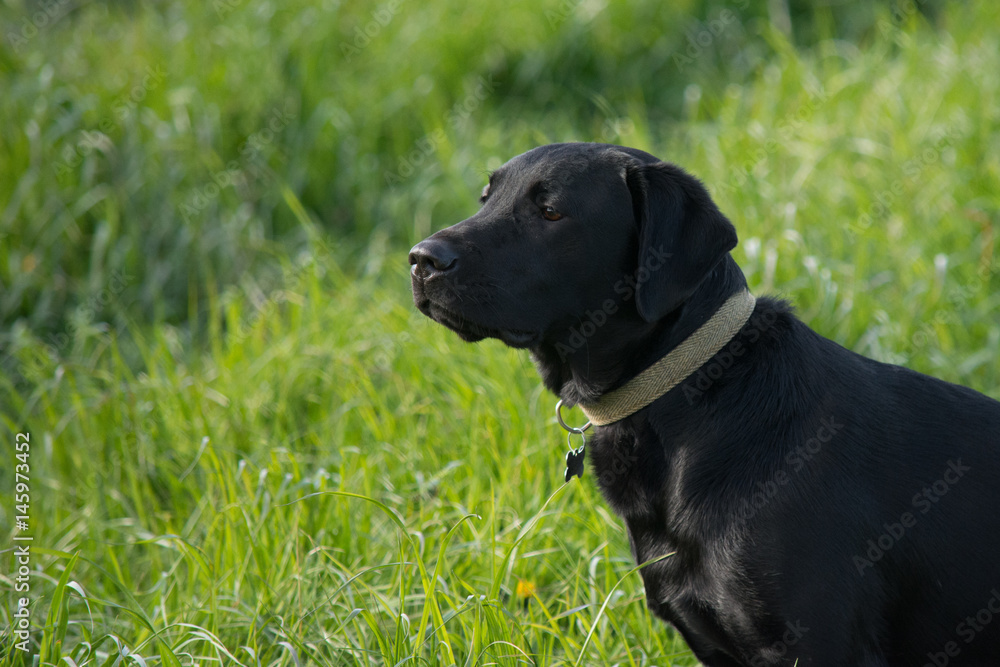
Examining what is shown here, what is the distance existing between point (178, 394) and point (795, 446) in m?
2.43

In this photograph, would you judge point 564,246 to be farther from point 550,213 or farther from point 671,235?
point 671,235

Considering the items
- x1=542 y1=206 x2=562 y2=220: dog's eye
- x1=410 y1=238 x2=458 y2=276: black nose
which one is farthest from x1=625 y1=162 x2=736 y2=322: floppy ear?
x1=410 y1=238 x2=458 y2=276: black nose

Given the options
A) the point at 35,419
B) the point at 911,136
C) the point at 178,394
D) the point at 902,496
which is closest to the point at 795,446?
the point at 902,496

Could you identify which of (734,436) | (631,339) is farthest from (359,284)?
(734,436)

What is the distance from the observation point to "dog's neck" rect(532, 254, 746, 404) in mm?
2174

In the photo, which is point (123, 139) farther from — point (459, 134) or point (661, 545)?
point (661, 545)

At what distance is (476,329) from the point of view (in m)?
2.26

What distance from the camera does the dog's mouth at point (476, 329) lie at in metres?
2.24

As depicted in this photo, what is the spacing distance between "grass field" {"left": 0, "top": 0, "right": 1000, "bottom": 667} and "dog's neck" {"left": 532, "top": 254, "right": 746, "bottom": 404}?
29 centimetres

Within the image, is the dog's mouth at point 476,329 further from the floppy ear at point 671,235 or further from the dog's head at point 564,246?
the floppy ear at point 671,235

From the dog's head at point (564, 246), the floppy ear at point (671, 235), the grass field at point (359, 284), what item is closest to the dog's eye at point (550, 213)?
the dog's head at point (564, 246)

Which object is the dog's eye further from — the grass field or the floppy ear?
the grass field

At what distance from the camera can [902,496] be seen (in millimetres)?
2021

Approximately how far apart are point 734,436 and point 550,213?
0.70 meters
